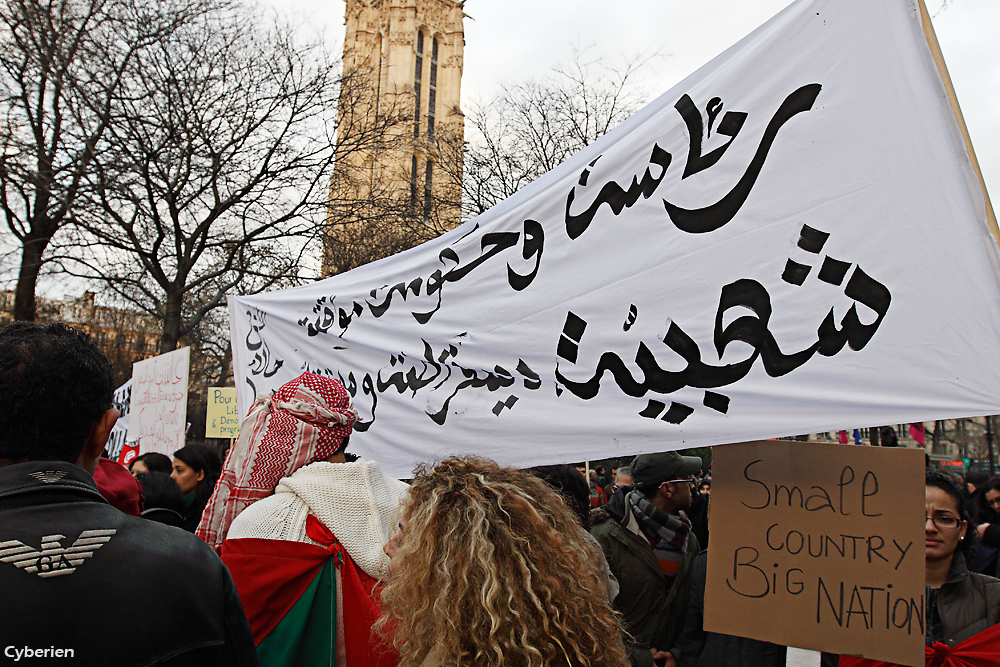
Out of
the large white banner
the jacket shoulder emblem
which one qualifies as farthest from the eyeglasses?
the jacket shoulder emblem

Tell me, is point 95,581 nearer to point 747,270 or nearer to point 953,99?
point 747,270

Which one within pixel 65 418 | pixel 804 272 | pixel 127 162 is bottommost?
pixel 65 418

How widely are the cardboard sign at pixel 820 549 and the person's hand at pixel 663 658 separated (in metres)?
1.02

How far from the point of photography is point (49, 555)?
128 cm

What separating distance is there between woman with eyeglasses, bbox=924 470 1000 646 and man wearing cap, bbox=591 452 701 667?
1.01 metres

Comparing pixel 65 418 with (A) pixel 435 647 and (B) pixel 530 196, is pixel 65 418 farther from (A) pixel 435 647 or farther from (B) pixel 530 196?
(B) pixel 530 196

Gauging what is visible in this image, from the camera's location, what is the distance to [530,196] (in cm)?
282

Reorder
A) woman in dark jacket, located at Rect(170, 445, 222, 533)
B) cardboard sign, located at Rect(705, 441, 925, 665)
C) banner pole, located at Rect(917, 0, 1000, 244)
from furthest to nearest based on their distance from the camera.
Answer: woman in dark jacket, located at Rect(170, 445, 222, 533)
cardboard sign, located at Rect(705, 441, 925, 665)
banner pole, located at Rect(917, 0, 1000, 244)

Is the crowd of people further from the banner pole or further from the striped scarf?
the banner pole

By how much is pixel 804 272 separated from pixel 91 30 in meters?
12.6

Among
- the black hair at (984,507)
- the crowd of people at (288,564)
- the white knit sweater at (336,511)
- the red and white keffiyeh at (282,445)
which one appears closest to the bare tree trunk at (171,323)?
the red and white keffiyeh at (282,445)

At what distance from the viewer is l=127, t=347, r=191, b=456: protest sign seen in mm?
6738

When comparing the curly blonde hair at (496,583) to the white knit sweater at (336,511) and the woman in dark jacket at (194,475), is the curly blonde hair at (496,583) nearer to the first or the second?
the white knit sweater at (336,511)

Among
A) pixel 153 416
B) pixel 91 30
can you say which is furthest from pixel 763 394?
pixel 91 30
